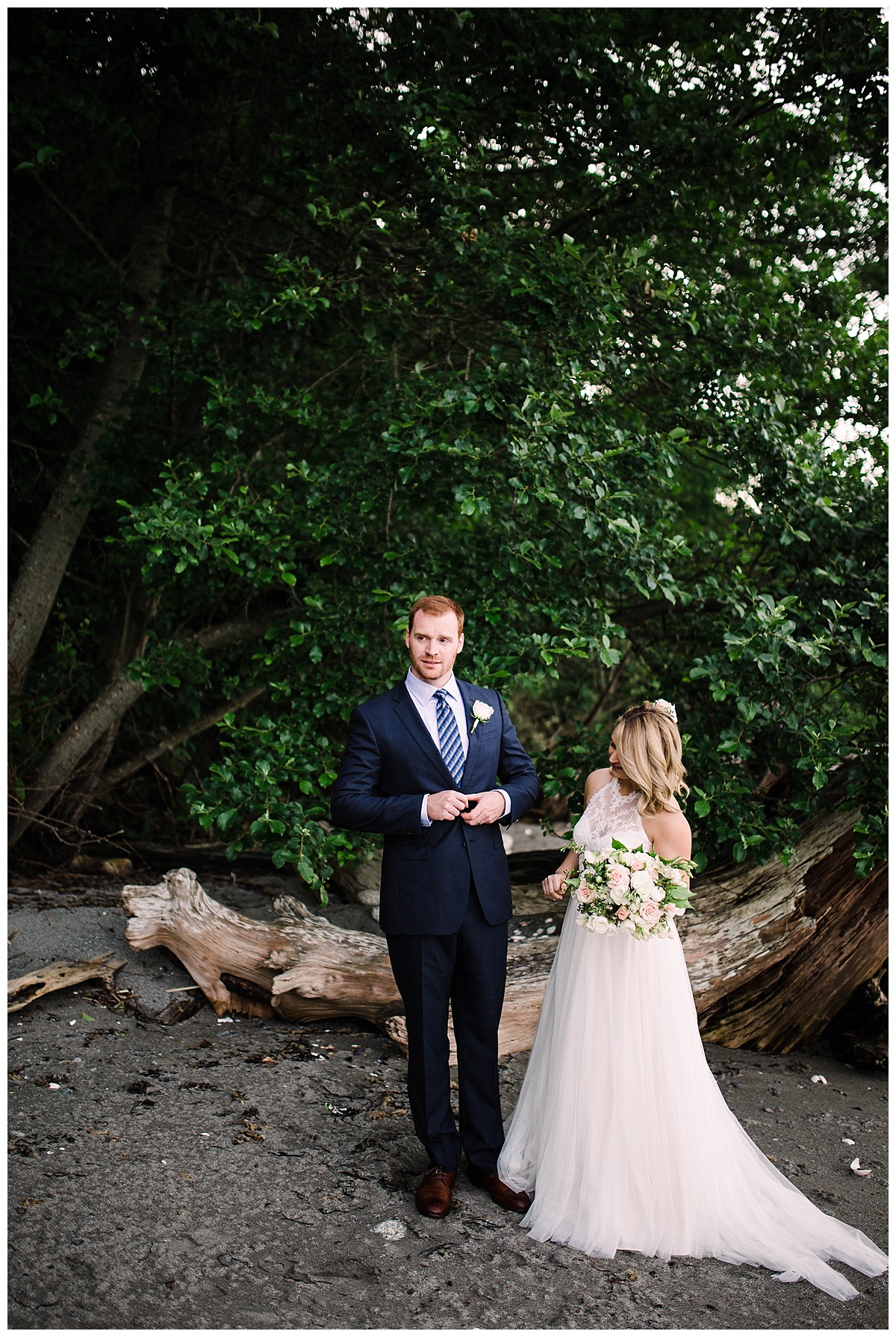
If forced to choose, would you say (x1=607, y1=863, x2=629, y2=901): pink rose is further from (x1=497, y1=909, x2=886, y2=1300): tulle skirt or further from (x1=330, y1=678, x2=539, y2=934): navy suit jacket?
(x1=330, y1=678, x2=539, y2=934): navy suit jacket

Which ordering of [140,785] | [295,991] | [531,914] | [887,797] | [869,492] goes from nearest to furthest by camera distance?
[887,797] < [295,991] < [869,492] < [531,914] < [140,785]

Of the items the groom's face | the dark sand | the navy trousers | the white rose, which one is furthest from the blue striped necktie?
the dark sand

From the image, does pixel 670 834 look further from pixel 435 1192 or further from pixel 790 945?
pixel 790 945

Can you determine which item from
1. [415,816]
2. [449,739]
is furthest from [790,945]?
[415,816]

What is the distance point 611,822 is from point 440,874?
72cm

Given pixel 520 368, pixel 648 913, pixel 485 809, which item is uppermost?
pixel 520 368

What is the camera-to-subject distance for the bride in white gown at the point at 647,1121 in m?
3.45

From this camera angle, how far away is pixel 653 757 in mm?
3561

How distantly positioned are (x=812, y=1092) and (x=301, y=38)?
22.9 ft

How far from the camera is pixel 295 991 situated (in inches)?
208

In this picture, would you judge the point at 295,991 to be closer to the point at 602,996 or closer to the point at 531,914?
the point at 531,914

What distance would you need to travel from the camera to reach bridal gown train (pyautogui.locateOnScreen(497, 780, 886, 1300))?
3.45 meters

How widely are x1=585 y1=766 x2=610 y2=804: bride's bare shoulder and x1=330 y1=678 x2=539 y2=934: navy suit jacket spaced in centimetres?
30

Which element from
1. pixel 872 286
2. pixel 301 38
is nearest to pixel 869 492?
pixel 872 286
